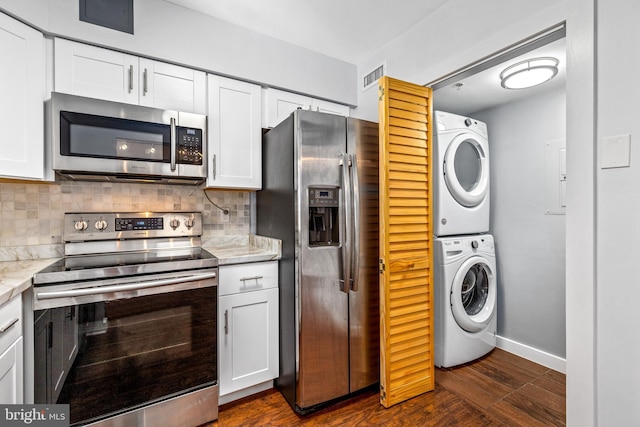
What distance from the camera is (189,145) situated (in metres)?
1.96

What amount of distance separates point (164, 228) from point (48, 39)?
4.09ft

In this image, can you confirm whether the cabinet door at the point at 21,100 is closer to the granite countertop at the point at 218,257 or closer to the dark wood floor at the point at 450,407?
the granite countertop at the point at 218,257

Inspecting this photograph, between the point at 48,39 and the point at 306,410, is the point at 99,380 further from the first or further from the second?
the point at 48,39

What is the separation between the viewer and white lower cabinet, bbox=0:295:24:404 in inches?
44.6

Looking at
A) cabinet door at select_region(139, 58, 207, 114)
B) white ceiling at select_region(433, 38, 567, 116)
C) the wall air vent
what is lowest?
cabinet door at select_region(139, 58, 207, 114)

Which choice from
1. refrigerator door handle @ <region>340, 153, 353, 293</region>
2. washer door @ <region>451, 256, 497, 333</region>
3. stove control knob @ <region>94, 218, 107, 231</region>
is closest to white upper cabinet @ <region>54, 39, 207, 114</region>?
stove control knob @ <region>94, 218, 107, 231</region>

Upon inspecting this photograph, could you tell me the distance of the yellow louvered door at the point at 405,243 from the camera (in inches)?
72.9

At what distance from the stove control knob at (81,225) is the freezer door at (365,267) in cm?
172

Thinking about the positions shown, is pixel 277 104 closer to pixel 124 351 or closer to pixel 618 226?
pixel 124 351

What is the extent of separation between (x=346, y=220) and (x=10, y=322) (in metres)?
1.59

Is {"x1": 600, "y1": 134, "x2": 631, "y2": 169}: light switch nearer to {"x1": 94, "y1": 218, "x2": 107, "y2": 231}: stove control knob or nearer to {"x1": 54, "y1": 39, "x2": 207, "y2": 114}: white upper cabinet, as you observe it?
{"x1": 54, "y1": 39, "x2": 207, "y2": 114}: white upper cabinet

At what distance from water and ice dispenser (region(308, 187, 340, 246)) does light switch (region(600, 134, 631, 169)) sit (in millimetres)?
1287

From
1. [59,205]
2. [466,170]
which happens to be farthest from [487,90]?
[59,205]

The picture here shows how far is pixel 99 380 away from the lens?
1.44 m
